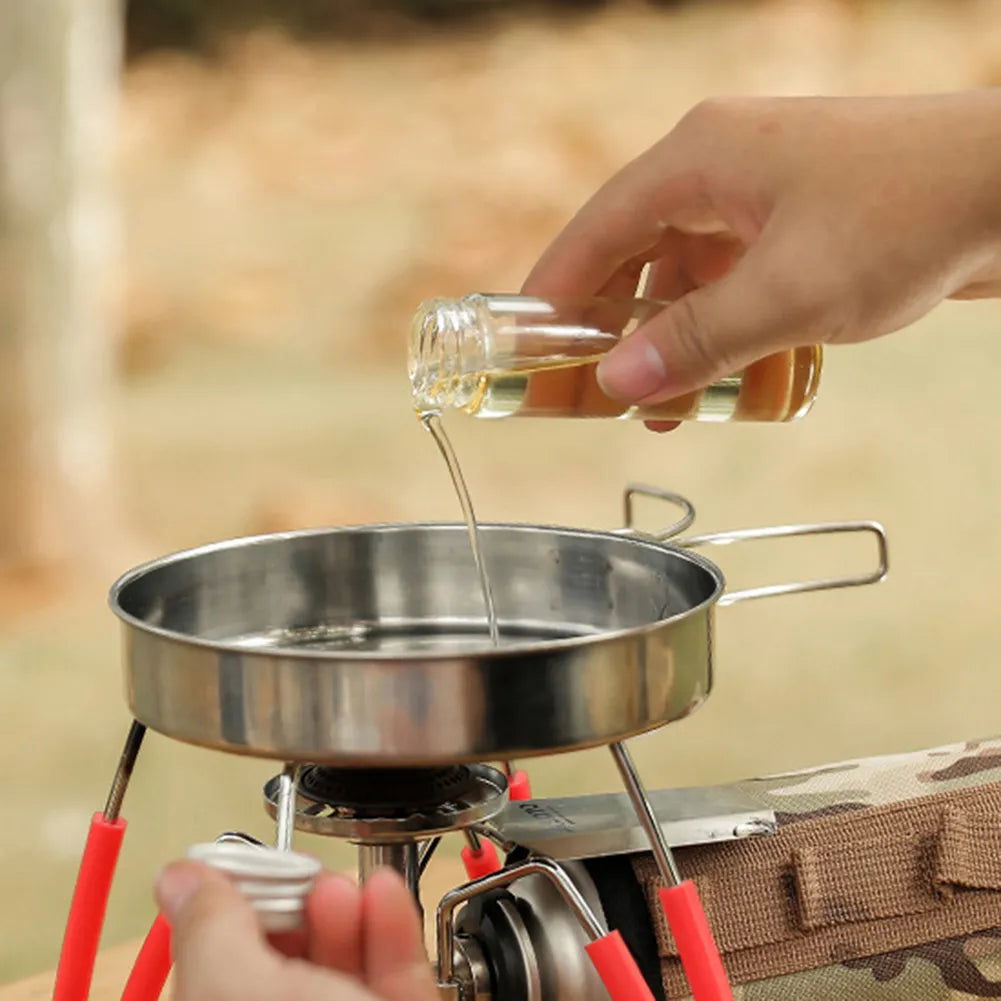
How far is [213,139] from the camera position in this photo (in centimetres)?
297

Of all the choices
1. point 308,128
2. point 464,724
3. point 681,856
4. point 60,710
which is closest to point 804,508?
point 308,128

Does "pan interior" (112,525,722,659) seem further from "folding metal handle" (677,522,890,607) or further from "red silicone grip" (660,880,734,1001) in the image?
"red silicone grip" (660,880,734,1001)

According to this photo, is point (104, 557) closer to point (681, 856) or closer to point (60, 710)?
point (60, 710)

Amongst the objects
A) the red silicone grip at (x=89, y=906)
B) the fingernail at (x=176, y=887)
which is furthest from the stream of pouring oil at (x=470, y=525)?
the fingernail at (x=176, y=887)

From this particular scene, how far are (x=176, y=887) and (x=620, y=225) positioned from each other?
1.82 feet

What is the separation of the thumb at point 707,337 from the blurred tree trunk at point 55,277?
5.60 ft

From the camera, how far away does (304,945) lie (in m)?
0.60

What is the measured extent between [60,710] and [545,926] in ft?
6.14

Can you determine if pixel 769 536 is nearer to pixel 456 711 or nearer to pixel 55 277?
pixel 456 711

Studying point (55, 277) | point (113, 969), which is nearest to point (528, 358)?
point (113, 969)

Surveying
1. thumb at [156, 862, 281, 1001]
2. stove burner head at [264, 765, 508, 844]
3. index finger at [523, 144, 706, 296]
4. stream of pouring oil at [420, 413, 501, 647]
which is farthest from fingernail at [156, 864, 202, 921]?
index finger at [523, 144, 706, 296]

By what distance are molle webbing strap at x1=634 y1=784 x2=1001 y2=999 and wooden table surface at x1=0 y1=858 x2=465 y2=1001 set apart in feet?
1.05

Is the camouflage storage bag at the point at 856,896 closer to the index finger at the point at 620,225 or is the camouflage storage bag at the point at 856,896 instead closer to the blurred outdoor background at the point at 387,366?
the index finger at the point at 620,225

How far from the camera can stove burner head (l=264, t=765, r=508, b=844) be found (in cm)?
79
